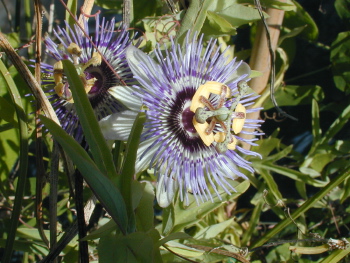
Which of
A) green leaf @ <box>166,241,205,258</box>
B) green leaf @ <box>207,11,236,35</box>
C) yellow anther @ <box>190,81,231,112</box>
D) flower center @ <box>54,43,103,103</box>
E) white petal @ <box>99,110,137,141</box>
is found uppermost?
green leaf @ <box>207,11,236,35</box>

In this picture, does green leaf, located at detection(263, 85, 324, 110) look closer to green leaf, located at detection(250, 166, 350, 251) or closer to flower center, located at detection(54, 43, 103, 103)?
green leaf, located at detection(250, 166, 350, 251)

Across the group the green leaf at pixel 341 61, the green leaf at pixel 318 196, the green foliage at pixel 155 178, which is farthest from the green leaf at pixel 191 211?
the green leaf at pixel 341 61

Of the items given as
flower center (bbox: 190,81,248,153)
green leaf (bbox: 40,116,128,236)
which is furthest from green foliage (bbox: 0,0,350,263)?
flower center (bbox: 190,81,248,153)

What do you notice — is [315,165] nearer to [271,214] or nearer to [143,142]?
[271,214]

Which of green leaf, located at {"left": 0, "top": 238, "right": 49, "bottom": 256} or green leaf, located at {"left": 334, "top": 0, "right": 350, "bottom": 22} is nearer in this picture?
green leaf, located at {"left": 0, "top": 238, "right": 49, "bottom": 256}

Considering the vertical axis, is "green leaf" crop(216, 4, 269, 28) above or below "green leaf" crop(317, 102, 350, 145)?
above

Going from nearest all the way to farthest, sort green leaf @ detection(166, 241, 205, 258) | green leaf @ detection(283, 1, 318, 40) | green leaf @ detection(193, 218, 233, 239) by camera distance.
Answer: green leaf @ detection(166, 241, 205, 258), green leaf @ detection(193, 218, 233, 239), green leaf @ detection(283, 1, 318, 40)

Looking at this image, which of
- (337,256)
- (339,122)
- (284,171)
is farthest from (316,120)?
(337,256)
